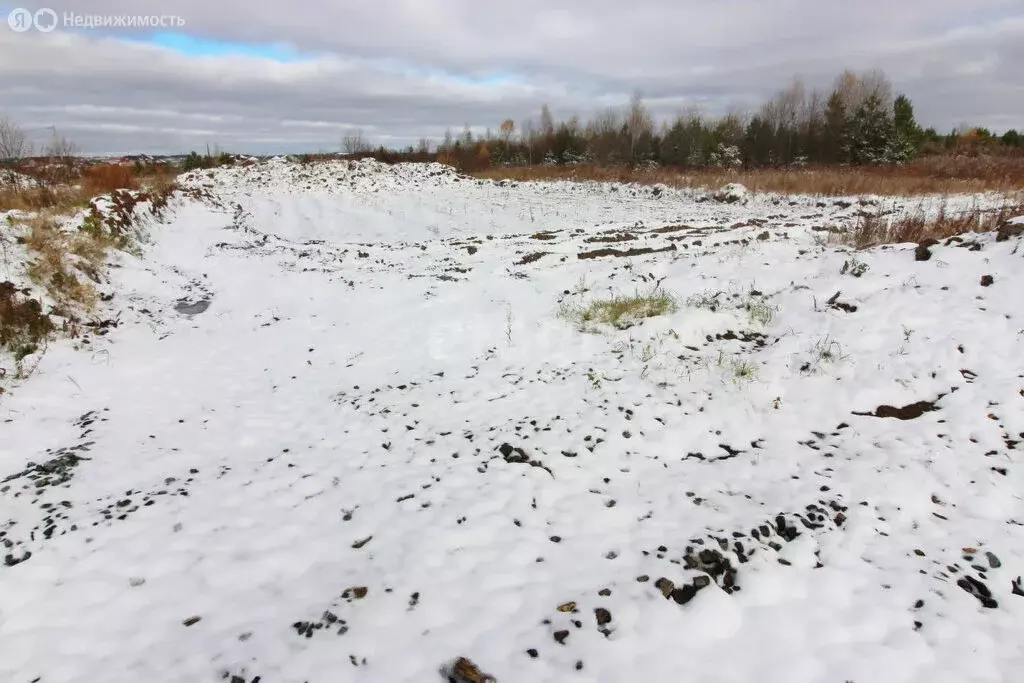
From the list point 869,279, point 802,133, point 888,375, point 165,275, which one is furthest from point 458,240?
point 802,133

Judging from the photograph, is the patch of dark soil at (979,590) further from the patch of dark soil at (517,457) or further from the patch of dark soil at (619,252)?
the patch of dark soil at (619,252)

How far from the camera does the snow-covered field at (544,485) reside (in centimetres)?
265

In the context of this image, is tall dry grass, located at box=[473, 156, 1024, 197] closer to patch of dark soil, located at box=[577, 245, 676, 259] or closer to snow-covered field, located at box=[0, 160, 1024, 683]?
patch of dark soil, located at box=[577, 245, 676, 259]

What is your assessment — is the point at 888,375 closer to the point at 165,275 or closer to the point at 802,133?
the point at 165,275

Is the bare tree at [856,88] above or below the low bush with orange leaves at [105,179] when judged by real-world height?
above

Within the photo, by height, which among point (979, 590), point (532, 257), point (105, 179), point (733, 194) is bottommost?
point (979, 590)

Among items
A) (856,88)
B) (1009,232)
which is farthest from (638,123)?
(1009,232)

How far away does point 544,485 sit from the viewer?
4.02 meters

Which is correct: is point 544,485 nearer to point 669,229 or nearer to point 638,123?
point 669,229

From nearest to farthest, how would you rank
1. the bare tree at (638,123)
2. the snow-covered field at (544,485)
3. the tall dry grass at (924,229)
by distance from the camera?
the snow-covered field at (544,485) < the tall dry grass at (924,229) < the bare tree at (638,123)

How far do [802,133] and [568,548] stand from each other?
49243mm

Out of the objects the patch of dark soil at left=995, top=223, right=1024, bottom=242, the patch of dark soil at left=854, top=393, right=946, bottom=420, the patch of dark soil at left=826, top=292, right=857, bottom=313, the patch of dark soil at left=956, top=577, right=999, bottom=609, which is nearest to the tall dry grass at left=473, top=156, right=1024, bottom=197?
the patch of dark soil at left=995, top=223, right=1024, bottom=242

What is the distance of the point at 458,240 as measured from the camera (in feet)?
47.2

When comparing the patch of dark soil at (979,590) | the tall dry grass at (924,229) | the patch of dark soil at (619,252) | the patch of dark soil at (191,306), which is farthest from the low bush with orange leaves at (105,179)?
the patch of dark soil at (979,590)
